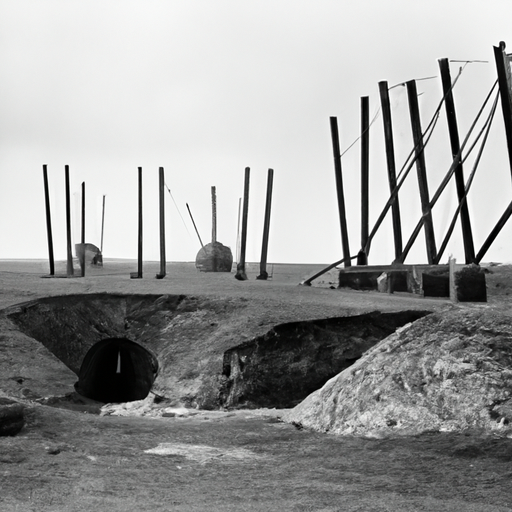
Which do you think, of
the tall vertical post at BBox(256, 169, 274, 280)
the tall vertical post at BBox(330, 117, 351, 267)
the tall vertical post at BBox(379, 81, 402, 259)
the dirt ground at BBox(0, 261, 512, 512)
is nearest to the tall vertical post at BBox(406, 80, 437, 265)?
the tall vertical post at BBox(379, 81, 402, 259)

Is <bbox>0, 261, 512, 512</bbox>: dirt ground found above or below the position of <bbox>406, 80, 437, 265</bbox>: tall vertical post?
below

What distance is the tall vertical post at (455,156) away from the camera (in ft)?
45.1

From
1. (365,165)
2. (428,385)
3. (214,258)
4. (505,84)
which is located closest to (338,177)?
(365,165)

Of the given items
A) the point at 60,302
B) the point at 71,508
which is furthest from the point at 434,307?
the point at 71,508

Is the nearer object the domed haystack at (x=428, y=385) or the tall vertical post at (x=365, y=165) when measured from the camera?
the domed haystack at (x=428, y=385)

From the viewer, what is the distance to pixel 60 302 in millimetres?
11648

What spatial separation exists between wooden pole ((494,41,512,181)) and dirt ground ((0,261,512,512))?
26.1 feet

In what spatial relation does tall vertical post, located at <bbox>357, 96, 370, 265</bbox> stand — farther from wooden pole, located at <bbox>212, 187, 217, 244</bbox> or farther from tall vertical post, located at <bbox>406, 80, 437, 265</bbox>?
wooden pole, located at <bbox>212, 187, 217, 244</bbox>

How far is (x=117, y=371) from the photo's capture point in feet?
41.4

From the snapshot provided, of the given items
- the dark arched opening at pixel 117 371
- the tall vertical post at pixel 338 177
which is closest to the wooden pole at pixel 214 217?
the tall vertical post at pixel 338 177

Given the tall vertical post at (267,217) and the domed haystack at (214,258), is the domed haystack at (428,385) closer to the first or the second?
the tall vertical post at (267,217)

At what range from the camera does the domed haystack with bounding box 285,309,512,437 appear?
625 cm

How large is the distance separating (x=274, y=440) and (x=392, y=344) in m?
1.60

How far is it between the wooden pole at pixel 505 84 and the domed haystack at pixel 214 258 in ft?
31.8
